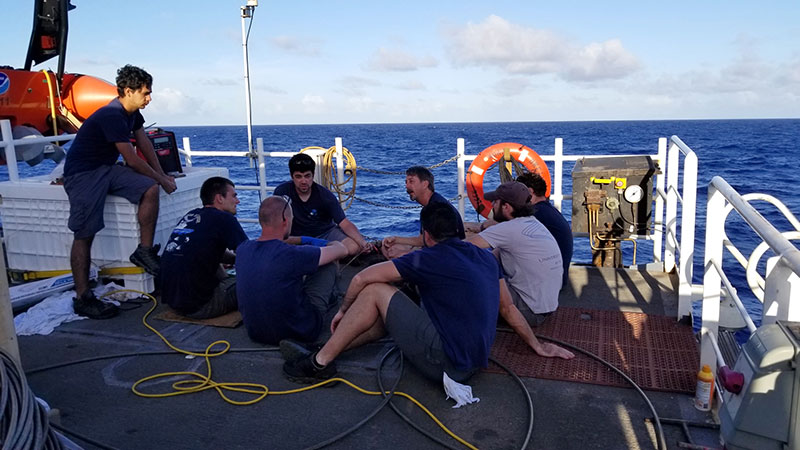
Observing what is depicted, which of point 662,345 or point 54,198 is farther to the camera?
point 54,198

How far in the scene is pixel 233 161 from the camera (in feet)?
129

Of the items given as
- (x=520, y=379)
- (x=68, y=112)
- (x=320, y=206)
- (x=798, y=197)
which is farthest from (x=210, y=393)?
(x=798, y=197)

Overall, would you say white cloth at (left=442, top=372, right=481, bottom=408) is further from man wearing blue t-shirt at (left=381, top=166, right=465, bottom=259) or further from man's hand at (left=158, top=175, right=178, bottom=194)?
man's hand at (left=158, top=175, right=178, bottom=194)

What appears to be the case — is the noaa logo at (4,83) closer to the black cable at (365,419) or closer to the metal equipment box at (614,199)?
the metal equipment box at (614,199)

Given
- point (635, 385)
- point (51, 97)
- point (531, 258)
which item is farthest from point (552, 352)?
point (51, 97)

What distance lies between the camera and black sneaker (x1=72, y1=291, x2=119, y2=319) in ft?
A: 15.2

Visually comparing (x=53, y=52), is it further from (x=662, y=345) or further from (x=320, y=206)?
(x=662, y=345)

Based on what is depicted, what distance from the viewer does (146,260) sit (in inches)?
192

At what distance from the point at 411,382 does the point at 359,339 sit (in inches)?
16.9

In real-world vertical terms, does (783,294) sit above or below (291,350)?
above

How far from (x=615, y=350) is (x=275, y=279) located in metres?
2.12

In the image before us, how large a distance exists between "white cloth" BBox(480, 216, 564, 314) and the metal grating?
0.25m

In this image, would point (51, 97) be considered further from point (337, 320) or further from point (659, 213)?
point (659, 213)

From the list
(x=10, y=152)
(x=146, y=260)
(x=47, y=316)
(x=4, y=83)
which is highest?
(x=4, y=83)
